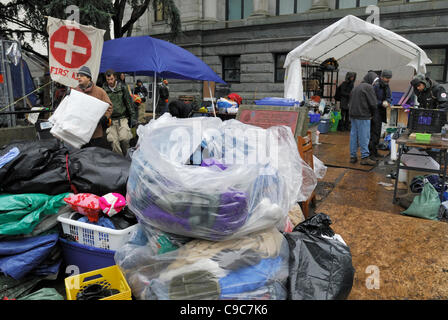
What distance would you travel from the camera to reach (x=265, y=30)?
1488cm

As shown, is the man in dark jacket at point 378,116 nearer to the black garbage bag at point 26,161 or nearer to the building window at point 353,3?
the black garbage bag at point 26,161

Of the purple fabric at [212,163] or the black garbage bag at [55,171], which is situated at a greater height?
the purple fabric at [212,163]

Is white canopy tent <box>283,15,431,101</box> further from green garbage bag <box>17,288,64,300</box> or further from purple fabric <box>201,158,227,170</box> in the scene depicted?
green garbage bag <box>17,288,64,300</box>

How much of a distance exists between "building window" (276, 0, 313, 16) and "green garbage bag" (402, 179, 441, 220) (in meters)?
12.6

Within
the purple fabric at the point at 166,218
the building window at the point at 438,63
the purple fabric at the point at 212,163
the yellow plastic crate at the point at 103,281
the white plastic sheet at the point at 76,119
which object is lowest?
the yellow plastic crate at the point at 103,281

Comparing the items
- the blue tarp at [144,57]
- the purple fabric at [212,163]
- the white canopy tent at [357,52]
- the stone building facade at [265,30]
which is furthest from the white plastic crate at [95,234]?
the stone building facade at [265,30]

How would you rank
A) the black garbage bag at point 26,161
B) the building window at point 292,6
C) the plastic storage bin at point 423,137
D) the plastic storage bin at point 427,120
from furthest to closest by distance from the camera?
the building window at point 292,6
the plastic storage bin at point 427,120
the plastic storage bin at point 423,137
the black garbage bag at point 26,161

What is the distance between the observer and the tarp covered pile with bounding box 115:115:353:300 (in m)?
1.91

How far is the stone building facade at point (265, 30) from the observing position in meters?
11.8

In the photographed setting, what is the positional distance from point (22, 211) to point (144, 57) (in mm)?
5735

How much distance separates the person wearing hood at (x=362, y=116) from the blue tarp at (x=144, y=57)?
12.9 ft

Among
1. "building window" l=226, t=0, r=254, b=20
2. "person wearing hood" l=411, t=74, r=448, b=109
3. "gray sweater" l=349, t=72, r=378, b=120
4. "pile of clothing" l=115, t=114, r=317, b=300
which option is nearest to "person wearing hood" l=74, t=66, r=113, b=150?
"pile of clothing" l=115, t=114, r=317, b=300

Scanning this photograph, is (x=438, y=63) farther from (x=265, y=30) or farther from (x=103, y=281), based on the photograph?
(x=103, y=281)

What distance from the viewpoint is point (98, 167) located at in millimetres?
2783
